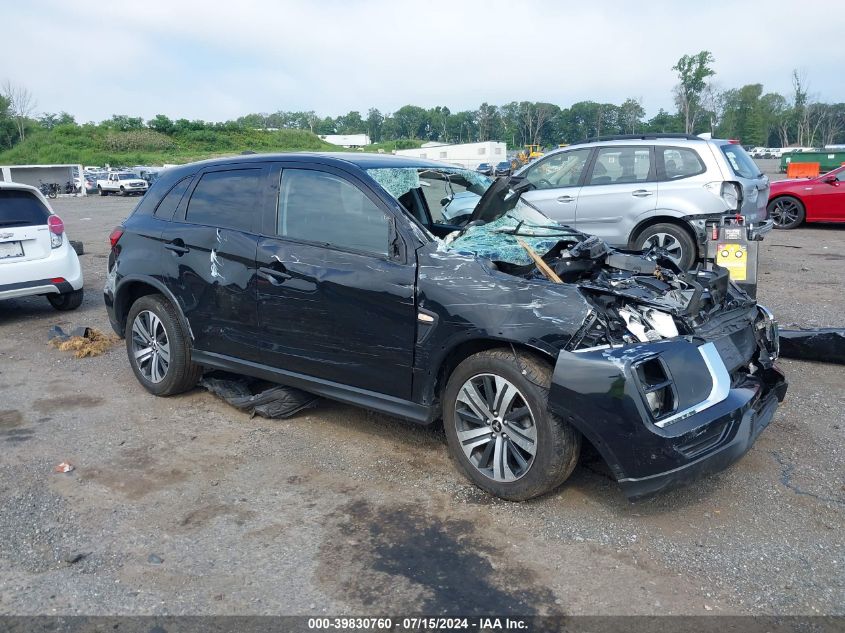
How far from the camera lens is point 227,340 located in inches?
192

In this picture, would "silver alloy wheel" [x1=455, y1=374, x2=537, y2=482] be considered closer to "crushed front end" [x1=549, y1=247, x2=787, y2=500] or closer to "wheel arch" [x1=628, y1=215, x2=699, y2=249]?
"crushed front end" [x1=549, y1=247, x2=787, y2=500]

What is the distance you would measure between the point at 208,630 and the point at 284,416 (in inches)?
90.1

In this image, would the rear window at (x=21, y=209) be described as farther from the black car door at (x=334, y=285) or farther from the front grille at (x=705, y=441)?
the front grille at (x=705, y=441)

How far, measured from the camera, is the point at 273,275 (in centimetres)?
447

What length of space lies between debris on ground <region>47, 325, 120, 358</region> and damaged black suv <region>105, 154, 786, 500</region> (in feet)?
5.08

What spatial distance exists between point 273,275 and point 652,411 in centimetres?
249

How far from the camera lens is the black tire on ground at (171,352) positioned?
5.24 m

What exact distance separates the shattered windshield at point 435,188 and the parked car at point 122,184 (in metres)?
38.4

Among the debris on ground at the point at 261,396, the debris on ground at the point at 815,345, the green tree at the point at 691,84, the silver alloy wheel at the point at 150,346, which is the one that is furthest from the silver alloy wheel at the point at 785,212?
the green tree at the point at 691,84

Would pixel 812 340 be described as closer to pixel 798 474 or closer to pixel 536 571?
pixel 798 474

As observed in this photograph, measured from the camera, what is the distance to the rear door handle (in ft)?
16.6

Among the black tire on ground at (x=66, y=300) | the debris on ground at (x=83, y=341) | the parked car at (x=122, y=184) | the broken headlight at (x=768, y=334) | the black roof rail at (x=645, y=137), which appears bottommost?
the debris on ground at (x=83, y=341)

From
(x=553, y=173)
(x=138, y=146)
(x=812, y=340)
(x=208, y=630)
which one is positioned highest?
(x=138, y=146)

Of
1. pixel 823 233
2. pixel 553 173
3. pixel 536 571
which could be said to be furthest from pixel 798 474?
pixel 823 233
